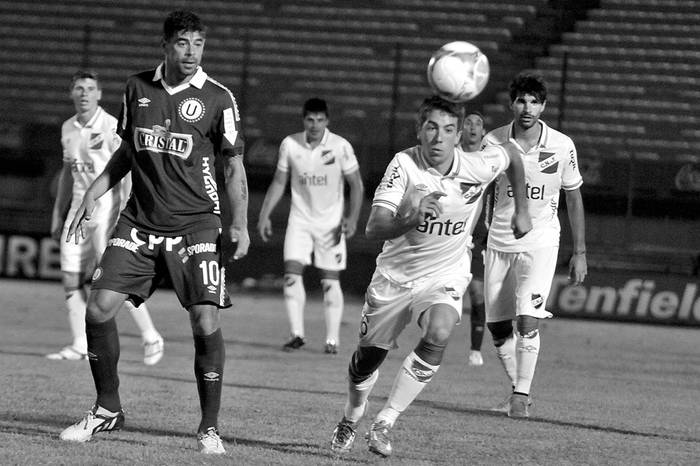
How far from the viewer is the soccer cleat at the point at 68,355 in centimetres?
1124

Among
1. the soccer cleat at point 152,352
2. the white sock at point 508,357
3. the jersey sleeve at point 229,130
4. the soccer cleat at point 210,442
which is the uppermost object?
the jersey sleeve at point 229,130

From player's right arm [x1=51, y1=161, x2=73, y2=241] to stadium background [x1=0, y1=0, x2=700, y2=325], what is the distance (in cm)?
728

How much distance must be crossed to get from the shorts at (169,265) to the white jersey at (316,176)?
22.3ft

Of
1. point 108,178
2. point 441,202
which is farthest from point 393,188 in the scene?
point 108,178

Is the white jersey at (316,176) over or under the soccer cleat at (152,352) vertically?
over

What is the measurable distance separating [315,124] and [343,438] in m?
6.99

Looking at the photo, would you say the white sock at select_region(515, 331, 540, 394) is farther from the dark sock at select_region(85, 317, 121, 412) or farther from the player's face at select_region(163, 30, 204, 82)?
the player's face at select_region(163, 30, 204, 82)

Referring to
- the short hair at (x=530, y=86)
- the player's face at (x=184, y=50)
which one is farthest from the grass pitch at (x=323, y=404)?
the short hair at (x=530, y=86)

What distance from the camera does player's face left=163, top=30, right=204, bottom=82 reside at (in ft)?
22.1

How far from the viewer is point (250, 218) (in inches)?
743

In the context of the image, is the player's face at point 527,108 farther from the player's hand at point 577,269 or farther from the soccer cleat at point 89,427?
the soccer cleat at point 89,427

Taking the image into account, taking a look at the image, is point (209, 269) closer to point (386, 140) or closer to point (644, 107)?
point (386, 140)

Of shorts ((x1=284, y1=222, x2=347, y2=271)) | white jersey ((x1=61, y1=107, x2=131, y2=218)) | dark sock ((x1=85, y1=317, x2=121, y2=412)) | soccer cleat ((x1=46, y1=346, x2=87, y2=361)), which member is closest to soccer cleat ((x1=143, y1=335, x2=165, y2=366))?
soccer cleat ((x1=46, y1=346, x2=87, y2=361))

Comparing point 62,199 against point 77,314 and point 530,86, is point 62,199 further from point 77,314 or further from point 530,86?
point 530,86
